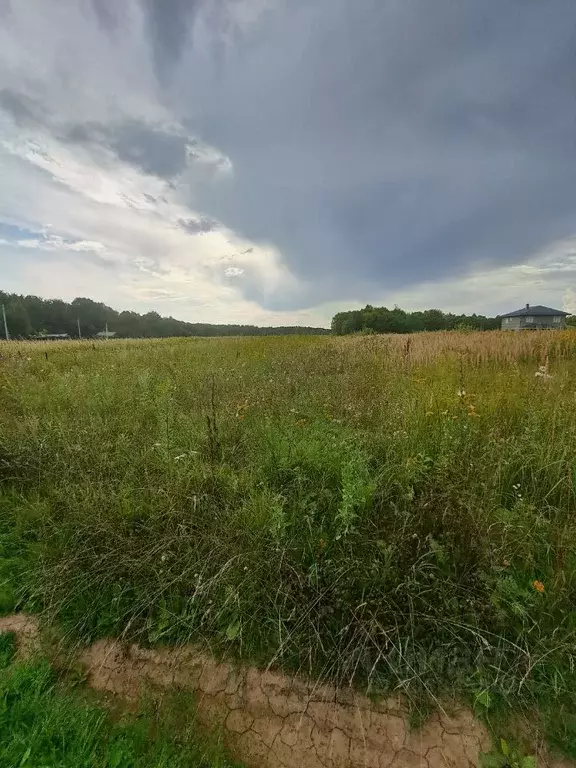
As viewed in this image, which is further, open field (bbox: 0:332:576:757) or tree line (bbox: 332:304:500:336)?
tree line (bbox: 332:304:500:336)

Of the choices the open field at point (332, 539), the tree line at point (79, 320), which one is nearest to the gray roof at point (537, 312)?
the tree line at point (79, 320)

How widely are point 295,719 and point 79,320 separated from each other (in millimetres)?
47666

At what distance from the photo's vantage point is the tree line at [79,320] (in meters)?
36.1

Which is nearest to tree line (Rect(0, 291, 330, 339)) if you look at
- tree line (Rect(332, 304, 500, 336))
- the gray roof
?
tree line (Rect(332, 304, 500, 336))

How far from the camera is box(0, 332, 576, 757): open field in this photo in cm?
156

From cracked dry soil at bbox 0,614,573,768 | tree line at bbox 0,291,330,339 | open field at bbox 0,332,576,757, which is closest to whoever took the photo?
cracked dry soil at bbox 0,614,573,768

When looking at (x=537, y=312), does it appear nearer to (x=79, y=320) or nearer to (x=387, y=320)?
(x=387, y=320)

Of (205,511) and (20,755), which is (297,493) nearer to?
(205,511)

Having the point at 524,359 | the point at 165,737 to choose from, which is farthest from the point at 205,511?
the point at 524,359

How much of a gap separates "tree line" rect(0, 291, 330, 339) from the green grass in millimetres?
28337

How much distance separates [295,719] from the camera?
1474 mm

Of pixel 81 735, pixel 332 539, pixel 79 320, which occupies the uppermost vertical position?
pixel 79 320

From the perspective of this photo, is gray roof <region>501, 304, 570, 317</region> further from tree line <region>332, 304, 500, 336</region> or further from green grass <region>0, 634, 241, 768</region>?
Result: green grass <region>0, 634, 241, 768</region>

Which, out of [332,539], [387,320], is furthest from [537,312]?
[332,539]
